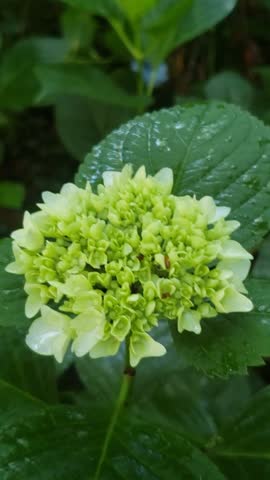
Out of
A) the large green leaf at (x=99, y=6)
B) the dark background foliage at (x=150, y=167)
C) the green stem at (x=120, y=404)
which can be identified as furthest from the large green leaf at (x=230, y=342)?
the large green leaf at (x=99, y=6)

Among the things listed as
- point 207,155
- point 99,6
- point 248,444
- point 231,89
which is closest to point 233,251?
point 207,155

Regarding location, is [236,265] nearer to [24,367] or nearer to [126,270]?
[126,270]

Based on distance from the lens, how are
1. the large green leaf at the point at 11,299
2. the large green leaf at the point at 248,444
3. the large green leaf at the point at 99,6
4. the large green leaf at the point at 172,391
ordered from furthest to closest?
the large green leaf at the point at 99,6
the large green leaf at the point at 172,391
the large green leaf at the point at 248,444
the large green leaf at the point at 11,299

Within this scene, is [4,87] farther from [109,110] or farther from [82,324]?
[82,324]

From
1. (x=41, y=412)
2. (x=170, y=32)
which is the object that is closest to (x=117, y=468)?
(x=41, y=412)

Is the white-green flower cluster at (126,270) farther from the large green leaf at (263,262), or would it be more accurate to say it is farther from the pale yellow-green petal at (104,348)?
the large green leaf at (263,262)

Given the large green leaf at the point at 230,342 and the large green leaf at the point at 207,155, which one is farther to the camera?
the large green leaf at the point at 207,155

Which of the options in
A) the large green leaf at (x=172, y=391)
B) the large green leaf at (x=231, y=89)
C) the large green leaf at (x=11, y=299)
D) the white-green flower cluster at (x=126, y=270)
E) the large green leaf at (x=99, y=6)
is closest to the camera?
the white-green flower cluster at (x=126, y=270)

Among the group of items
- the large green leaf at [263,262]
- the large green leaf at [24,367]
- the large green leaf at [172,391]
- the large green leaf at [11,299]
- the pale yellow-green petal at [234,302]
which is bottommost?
the large green leaf at [172,391]

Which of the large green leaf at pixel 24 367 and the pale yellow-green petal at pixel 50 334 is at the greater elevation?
the pale yellow-green petal at pixel 50 334
